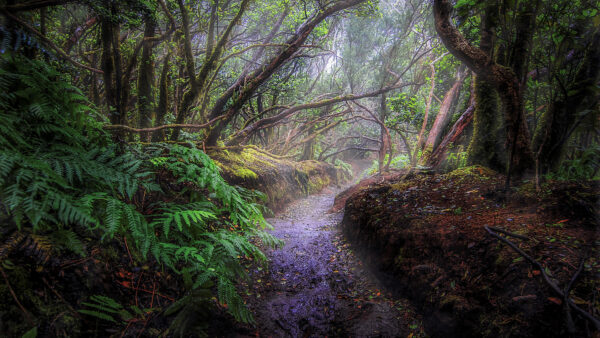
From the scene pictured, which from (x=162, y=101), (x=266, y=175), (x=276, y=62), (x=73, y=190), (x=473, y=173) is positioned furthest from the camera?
(x=266, y=175)

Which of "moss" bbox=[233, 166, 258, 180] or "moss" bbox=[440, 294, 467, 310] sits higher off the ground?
"moss" bbox=[233, 166, 258, 180]

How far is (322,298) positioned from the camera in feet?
9.14

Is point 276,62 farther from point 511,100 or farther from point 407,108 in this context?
point 407,108

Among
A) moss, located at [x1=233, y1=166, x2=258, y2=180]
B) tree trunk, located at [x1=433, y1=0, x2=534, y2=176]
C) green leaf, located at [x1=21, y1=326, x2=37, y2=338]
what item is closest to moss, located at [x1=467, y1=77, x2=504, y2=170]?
tree trunk, located at [x1=433, y1=0, x2=534, y2=176]

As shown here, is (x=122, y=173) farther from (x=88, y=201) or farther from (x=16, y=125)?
(x=16, y=125)

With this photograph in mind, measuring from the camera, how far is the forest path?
2238mm

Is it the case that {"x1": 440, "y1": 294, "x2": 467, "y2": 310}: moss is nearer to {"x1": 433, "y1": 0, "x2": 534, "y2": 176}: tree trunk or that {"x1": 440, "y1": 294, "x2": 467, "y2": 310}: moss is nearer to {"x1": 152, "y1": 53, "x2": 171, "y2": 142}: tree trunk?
{"x1": 433, "y1": 0, "x2": 534, "y2": 176}: tree trunk

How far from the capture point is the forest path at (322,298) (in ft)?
7.34

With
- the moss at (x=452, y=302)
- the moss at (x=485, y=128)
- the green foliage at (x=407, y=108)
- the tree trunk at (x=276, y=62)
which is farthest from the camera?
the green foliage at (x=407, y=108)

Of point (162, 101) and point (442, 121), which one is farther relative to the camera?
point (442, 121)

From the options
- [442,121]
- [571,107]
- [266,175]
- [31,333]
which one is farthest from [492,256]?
[442,121]

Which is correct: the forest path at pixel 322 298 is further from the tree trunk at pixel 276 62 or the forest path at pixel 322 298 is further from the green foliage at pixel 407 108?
the green foliage at pixel 407 108

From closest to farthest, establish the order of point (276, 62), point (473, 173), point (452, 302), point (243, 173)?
point (452, 302)
point (473, 173)
point (276, 62)
point (243, 173)

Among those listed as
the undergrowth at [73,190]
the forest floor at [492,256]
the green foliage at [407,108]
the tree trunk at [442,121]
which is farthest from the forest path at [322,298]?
the green foliage at [407,108]
